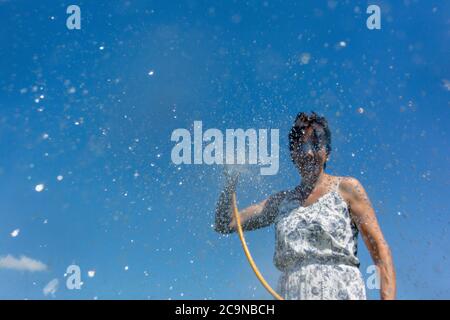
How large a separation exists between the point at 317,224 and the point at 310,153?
2.17ft

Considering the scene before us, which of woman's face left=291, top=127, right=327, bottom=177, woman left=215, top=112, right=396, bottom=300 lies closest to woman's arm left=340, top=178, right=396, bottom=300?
woman left=215, top=112, right=396, bottom=300

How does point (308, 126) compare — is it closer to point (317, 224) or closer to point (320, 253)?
point (317, 224)

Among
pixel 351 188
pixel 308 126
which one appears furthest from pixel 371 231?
pixel 308 126

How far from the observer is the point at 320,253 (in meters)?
4.94

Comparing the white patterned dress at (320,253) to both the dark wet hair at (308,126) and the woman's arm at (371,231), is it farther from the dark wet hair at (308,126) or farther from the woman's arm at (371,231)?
the dark wet hair at (308,126)

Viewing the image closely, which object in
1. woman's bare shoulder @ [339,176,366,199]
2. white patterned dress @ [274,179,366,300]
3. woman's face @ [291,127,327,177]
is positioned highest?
woman's face @ [291,127,327,177]

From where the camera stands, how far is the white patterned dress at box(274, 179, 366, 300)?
192 inches

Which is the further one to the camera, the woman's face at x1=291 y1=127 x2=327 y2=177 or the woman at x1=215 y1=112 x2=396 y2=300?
the woman's face at x1=291 y1=127 x2=327 y2=177

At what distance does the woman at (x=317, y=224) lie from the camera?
16.1 feet

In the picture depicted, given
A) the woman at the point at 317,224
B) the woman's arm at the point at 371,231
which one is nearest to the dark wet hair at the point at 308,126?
the woman at the point at 317,224

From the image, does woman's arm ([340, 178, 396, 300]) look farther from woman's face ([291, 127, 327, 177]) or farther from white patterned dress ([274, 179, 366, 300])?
woman's face ([291, 127, 327, 177])
